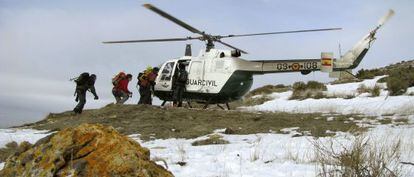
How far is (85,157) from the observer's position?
12.8ft

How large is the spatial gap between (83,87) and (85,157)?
11.9 metres

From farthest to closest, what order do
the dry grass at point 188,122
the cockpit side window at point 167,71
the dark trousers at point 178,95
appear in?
the cockpit side window at point 167,71
the dark trousers at point 178,95
the dry grass at point 188,122

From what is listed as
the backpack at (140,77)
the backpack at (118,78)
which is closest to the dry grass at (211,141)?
the backpack at (118,78)

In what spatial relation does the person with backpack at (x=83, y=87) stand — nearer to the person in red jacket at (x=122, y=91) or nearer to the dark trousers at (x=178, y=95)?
the person in red jacket at (x=122, y=91)

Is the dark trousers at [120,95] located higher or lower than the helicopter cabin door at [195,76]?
lower

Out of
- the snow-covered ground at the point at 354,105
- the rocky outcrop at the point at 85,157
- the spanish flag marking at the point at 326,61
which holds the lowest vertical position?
the rocky outcrop at the point at 85,157

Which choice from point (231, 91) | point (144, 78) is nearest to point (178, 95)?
point (144, 78)

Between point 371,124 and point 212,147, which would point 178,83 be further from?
point 212,147

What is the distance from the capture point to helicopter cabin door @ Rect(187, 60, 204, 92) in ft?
56.0

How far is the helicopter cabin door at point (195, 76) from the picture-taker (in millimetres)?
17078

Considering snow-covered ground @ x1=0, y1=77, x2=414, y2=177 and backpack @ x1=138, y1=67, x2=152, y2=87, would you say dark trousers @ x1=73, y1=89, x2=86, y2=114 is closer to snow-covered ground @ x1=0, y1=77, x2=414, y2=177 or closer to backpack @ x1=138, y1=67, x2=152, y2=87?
backpack @ x1=138, y1=67, x2=152, y2=87

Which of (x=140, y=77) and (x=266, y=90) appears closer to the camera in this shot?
(x=140, y=77)

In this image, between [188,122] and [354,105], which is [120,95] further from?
[354,105]

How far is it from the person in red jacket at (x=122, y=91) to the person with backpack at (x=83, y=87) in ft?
5.34
